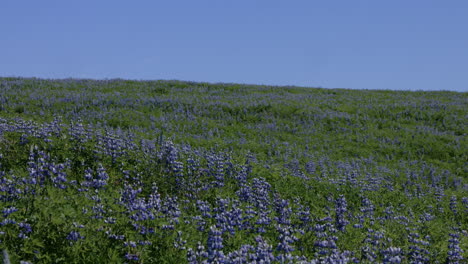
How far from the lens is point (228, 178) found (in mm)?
9953

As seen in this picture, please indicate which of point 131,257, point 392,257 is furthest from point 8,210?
point 392,257

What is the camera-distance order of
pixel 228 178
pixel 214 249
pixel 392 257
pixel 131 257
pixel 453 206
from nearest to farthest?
1. pixel 214 249
2. pixel 392 257
3. pixel 131 257
4. pixel 228 178
5. pixel 453 206

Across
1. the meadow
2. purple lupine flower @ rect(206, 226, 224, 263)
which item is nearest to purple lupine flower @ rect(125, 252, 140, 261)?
the meadow

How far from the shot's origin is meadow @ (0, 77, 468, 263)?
554 cm

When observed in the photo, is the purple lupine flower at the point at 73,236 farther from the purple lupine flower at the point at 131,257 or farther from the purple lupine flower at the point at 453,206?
the purple lupine flower at the point at 453,206

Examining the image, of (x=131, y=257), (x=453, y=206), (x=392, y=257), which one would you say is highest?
(x=392, y=257)

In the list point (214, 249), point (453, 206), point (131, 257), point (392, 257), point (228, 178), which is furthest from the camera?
point (453, 206)

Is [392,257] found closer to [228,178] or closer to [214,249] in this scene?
[214,249]

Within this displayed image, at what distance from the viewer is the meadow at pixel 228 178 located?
5.54 meters

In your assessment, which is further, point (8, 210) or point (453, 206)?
point (453, 206)

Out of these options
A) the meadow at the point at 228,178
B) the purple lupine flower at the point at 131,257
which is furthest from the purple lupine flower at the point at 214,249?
the purple lupine flower at the point at 131,257

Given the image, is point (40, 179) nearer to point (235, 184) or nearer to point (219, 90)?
point (235, 184)

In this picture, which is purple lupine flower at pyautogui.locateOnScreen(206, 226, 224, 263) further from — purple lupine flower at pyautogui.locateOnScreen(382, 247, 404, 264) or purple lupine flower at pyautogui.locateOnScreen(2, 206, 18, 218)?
purple lupine flower at pyautogui.locateOnScreen(2, 206, 18, 218)

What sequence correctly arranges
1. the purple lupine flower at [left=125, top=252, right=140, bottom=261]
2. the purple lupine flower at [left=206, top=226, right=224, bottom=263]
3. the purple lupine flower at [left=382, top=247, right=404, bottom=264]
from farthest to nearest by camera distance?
the purple lupine flower at [left=125, top=252, right=140, bottom=261] < the purple lupine flower at [left=382, top=247, right=404, bottom=264] < the purple lupine flower at [left=206, top=226, right=224, bottom=263]
